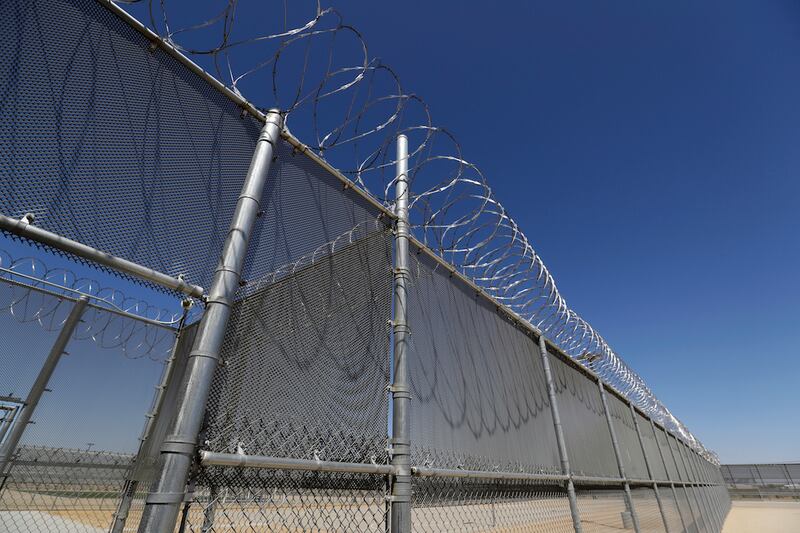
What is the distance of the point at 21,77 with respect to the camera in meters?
1.36

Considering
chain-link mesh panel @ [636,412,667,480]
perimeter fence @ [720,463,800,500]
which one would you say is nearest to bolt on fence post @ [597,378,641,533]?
chain-link mesh panel @ [636,412,667,480]

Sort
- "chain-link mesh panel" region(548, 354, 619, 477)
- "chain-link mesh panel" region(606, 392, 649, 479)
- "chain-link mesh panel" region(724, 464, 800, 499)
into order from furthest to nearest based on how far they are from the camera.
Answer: "chain-link mesh panel" region(724, 464, 800, 499), "chain-link mesh panel" region(606, 392, 649, 479), "chain-link mesh panel" region(548, 354, 619, 477)

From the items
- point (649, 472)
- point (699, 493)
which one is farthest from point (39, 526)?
point (699, 493)

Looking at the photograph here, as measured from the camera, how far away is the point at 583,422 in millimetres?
5125

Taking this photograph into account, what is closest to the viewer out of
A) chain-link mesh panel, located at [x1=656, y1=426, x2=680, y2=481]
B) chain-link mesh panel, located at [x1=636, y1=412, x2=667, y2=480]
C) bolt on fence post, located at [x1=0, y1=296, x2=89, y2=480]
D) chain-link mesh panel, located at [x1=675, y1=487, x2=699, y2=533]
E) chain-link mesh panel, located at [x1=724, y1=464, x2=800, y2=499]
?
bolt on fence post, located at [x1=0, y1=296, x2=89, y2=480]

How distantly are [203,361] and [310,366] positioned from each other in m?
0.65

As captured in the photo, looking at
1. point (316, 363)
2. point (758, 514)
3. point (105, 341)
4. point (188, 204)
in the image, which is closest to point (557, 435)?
point (316, 363)

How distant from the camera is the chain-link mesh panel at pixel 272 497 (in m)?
1.47

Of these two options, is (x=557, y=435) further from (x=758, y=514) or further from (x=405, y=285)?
(x=758, y=514)

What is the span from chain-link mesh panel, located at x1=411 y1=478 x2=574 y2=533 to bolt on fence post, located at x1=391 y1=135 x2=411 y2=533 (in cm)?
23

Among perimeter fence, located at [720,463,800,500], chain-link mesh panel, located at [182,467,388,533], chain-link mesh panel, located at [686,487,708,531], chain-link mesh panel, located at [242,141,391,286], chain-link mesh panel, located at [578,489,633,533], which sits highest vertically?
perimeter fence, located at [720,463,800,500]

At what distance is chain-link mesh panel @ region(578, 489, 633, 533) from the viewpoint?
4250mm

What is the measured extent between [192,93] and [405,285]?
1.70m

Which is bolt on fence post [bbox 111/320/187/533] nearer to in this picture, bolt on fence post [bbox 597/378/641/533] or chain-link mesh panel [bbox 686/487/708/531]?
bolt on fence post [bbox 597/378/641/533]
